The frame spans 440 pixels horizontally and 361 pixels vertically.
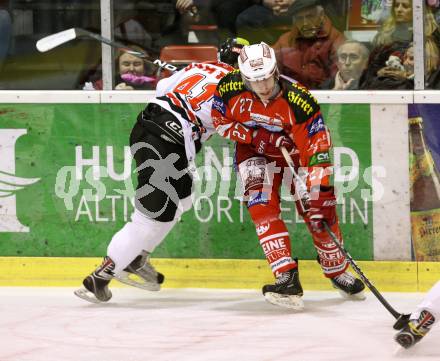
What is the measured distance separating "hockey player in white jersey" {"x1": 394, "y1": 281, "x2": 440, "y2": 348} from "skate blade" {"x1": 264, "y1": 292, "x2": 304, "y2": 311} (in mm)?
823

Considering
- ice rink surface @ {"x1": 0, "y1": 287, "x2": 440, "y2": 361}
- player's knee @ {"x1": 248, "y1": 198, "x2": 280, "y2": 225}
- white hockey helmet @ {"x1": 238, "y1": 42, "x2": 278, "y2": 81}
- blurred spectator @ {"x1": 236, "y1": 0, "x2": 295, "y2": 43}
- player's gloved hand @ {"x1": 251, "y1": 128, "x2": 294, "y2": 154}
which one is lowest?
ice rink surface @ {"x1": 0, "y1": 287, "x2": 440, "y2": 361}

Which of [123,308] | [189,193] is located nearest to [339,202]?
[189,193]

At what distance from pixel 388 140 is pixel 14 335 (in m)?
1.79

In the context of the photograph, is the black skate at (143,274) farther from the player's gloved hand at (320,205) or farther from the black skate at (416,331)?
the black skate at (416,331)

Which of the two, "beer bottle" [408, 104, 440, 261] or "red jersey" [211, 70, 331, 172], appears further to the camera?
"beer bottle" [408, 104, 440, 261]

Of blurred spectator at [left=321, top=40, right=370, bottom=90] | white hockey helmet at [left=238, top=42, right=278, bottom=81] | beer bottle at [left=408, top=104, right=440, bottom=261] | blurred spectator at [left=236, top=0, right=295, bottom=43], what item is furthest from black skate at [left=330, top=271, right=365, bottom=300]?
blurred spectator at [left=236, top=0, right=295, bottom=43]

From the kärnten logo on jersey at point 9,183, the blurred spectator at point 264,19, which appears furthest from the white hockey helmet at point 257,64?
the kärnten logo on jersey at point 9,183

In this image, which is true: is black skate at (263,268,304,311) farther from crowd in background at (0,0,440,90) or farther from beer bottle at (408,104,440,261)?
crowd in background at (0,0,440,90)

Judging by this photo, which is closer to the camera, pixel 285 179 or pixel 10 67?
pixel 285 179

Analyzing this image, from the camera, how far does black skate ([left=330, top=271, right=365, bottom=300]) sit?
16.2 feet

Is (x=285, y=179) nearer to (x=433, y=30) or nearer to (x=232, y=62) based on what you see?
(x=232, y=62)

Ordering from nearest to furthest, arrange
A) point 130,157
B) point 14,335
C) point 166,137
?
point 14,335
point 166,137
point 130,157

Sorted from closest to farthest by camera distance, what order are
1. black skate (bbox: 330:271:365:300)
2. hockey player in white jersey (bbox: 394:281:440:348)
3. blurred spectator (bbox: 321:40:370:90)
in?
hockey player in white jersey (bbox: 394:281:440:348) → black skate (bbox: 330:271:365:300) → blurred spectator (bbox: 321:40:370:90)

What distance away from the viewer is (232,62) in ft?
16.5
